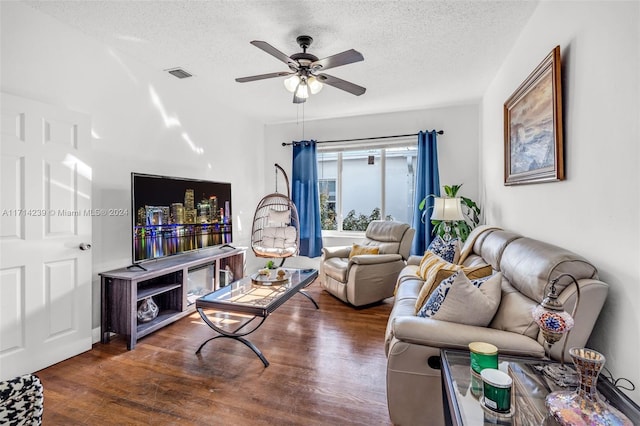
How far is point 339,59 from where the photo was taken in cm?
225

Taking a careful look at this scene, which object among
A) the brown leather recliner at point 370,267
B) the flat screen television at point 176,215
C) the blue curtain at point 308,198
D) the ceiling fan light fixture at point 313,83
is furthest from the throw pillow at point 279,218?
the ceiling fan light fixture at point 313,83

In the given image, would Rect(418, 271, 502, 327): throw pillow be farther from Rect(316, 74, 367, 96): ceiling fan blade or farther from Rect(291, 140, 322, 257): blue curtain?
Rect(291, 140, 322, 257): blue curtain

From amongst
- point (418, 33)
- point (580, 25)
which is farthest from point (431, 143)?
point (580, 25)

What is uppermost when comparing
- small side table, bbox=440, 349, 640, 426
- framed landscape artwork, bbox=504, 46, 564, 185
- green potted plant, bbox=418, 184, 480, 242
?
framed landscape artwork, bbox=504, 46, 564, 185

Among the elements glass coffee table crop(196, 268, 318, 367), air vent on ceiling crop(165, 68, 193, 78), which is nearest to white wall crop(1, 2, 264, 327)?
air vent on ceiling crop(165, 68, 193, 78)

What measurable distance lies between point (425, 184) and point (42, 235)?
4.23m

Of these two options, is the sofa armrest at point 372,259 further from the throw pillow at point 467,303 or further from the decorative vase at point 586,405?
the decorative vase at point 586,405

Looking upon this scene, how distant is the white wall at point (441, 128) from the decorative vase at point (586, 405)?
375 cm

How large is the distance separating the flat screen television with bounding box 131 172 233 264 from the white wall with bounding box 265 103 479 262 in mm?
1867

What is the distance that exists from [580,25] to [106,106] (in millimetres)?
3545

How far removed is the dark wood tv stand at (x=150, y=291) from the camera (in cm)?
265

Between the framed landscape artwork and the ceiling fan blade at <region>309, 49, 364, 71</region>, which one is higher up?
the ceiling fan blade at <region>309, 49, 364, 71</region>

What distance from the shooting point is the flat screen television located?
9.53ft

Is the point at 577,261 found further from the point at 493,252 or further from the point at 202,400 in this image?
the point at 202,400
